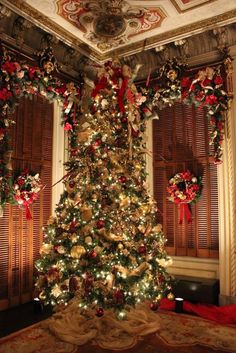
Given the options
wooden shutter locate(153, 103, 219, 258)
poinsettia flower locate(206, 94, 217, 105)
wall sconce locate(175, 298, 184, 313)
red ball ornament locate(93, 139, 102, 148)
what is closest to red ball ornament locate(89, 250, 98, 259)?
red ball ornament locate(93, 139, 102, 148)

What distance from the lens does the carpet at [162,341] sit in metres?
3.02

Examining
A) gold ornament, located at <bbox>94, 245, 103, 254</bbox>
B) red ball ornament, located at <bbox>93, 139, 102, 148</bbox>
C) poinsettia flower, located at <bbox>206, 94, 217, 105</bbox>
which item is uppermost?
poinsettia flower, located at <bbox>206, 94, 217, 105</bbox>

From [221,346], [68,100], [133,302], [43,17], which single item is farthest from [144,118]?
[221,346]

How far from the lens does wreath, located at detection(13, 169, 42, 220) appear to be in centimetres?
409

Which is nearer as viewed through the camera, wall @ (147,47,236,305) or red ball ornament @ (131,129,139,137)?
red ball ornament @ (131,129,139,137)

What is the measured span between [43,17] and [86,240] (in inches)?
115

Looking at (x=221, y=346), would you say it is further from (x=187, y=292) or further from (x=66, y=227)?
(x=66, y=227)

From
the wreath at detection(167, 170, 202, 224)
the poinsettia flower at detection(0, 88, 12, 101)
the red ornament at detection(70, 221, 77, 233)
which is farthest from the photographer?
the wreath at detection(167, 170, 202, 224)

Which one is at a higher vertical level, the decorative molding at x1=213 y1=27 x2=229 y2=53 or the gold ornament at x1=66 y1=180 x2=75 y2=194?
the decorative molding at x1=213 y1=27 x2=229 y2=53

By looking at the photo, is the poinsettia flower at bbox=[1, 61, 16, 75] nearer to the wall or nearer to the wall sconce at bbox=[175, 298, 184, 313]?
the wall

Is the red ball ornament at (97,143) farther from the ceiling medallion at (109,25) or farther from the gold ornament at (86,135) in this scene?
the ceiling medallion at (109,25)

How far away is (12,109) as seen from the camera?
13.0ft

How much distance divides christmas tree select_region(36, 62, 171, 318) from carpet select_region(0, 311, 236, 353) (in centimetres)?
34

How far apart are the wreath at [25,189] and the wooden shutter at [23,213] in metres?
0.25
